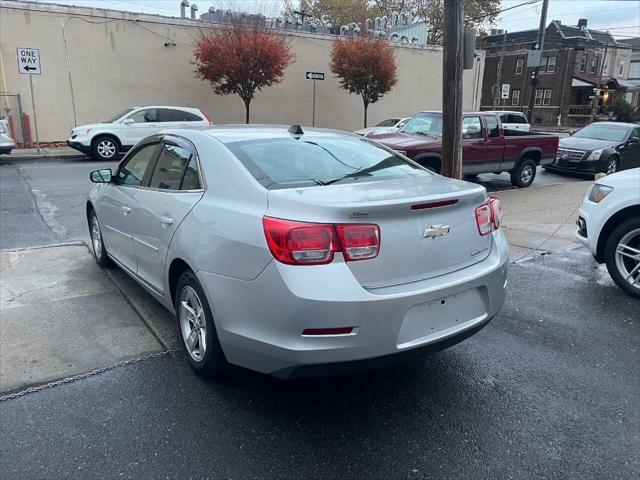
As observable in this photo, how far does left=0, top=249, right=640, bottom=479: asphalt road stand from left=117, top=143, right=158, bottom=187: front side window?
1619 millimetres

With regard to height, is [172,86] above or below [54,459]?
above

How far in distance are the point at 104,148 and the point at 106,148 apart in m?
0.06

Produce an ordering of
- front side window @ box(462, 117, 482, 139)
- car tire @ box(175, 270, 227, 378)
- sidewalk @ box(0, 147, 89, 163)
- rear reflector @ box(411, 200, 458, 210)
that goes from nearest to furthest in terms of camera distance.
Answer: rear reflector @ box(411, 200, 458, 210) < car tire @ box(175, 270, 227, 378) < front side window @ box(462, 117, 482, 139) < sidewalk @ box(0, 147, 89, 163)

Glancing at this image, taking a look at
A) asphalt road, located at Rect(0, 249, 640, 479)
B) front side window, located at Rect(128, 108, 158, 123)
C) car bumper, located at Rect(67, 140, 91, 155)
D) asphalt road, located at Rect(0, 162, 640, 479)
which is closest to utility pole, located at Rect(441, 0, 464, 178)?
asphalt road, located at Rect(0, 162, 640, 479)

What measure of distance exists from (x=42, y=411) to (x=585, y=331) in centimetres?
397

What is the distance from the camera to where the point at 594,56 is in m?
51.9

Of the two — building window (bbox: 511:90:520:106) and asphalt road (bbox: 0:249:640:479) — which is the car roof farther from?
building window (bbox: 511:90:520:106)

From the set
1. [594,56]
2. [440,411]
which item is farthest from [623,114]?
[440,411]

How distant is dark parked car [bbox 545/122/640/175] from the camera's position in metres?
13.7

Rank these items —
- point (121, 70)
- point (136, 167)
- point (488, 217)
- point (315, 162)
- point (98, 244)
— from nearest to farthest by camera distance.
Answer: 1. point (488, 217)
2. point (315, 162)
3. point (136, 167)
4. point (98, 244)
5. point (121, 70)

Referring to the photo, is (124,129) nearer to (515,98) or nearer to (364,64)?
(364,64)

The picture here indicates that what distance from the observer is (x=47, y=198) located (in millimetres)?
9836

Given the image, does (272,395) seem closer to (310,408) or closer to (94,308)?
(310,408)

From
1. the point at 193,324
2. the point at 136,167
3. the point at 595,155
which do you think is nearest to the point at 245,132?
the point at 136,167
